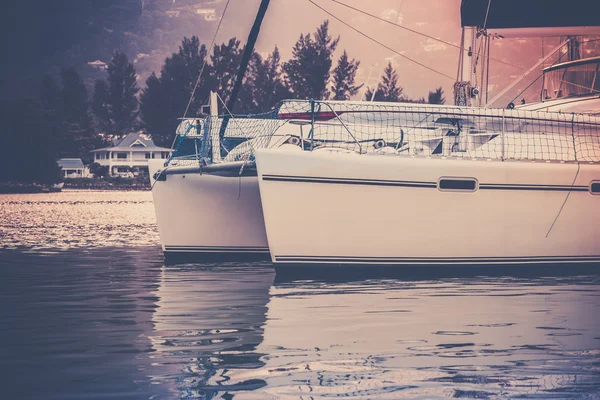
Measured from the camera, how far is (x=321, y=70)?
11325 cm

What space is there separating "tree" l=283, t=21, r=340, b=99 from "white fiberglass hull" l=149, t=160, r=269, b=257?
94.1 m

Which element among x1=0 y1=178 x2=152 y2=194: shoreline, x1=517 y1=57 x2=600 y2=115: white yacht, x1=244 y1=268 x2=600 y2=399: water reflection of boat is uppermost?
x1=517 y1=57 x2=600 y2=115: white yacht

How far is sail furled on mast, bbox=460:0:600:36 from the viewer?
628 inches

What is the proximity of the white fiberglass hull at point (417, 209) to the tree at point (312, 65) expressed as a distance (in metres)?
97.1

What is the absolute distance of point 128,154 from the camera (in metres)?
141

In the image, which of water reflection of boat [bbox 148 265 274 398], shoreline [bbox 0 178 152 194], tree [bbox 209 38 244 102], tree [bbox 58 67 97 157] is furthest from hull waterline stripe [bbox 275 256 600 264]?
tree [bbox 58 67 97 157]

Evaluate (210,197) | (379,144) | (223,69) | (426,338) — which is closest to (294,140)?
(379,144)

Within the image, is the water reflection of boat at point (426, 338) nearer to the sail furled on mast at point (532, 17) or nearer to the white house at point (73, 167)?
the sail furled on mast at point (532, 17)

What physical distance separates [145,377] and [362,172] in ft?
19.6

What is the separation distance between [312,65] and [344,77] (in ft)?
32.3

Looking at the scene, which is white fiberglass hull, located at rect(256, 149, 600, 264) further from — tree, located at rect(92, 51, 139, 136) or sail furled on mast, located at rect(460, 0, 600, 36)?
tree, located at rect(92, 51, 139, 136)

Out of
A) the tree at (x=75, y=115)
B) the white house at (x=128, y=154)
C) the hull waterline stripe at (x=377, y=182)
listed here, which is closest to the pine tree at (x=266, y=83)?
the white house at (x=128, y=154)

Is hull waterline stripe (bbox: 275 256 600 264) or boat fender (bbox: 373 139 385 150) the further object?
boat fender (bbox: 373 139 385 150)

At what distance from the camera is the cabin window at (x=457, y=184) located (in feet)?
41.4
